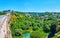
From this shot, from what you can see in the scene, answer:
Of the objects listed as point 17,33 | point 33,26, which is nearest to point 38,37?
point 17,33

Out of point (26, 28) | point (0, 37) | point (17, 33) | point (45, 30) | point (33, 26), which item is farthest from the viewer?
point (33, 26)

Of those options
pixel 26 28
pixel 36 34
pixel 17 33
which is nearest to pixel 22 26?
pixel 26 28

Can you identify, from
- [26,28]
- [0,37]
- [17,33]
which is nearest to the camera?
[0,37]

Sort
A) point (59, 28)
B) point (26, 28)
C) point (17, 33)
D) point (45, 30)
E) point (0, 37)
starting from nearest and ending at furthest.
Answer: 1. point (0, 37)
2. point (59, 28)
3. point (17, 33)
4. point (45, 30)
5. point (26, 28)

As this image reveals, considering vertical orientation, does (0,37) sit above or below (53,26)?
above

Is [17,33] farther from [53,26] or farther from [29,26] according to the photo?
[29,26]

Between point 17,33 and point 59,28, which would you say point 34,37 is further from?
point 17,33

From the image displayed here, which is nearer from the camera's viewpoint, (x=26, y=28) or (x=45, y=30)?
(x=45, y=30)

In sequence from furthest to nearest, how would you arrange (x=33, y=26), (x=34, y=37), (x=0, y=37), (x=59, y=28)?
(x=33, y=26) → (x=59, y=28) → (x=34, y=37) → (x=0, y=37)

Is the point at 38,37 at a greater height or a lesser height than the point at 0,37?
lesser
